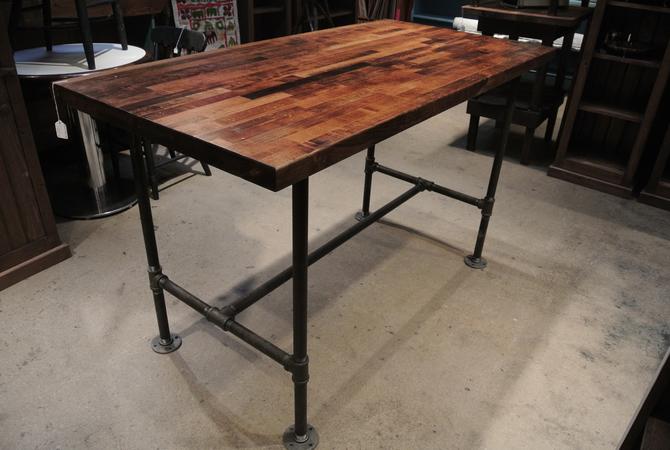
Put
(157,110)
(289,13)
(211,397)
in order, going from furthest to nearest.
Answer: (289,13), (211,397), (157,110)

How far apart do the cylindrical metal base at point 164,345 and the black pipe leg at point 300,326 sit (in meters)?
0.56

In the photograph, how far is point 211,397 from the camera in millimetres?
1706

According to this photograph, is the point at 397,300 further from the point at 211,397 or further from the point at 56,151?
the point at 56,151

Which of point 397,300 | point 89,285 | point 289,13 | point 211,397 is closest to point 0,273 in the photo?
point 89,285

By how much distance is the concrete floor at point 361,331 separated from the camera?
1.63 metres

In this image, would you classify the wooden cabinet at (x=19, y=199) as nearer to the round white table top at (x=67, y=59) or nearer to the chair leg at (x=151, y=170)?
the round white table top at (x=67, y=59)

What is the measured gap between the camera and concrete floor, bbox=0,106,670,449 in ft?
5.36

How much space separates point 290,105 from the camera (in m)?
1.35

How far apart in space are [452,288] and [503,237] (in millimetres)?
585

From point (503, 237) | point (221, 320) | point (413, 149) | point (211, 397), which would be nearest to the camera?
point (221, 320)

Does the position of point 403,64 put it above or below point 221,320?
above

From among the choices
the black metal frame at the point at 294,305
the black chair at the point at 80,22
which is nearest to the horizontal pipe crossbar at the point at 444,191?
the black metal frame at the point at 294,305

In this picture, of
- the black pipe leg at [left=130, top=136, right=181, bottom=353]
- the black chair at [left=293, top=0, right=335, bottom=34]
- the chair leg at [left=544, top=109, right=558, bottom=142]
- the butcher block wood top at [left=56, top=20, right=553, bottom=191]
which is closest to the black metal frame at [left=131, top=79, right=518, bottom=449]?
the black pipe leg at [left=130, top=136, right=181, bottom=353]

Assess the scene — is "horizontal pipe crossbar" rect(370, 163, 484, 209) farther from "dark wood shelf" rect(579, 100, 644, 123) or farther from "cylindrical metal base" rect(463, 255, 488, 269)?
"dark wood shelf" rect(579, 100, 644, 123)
